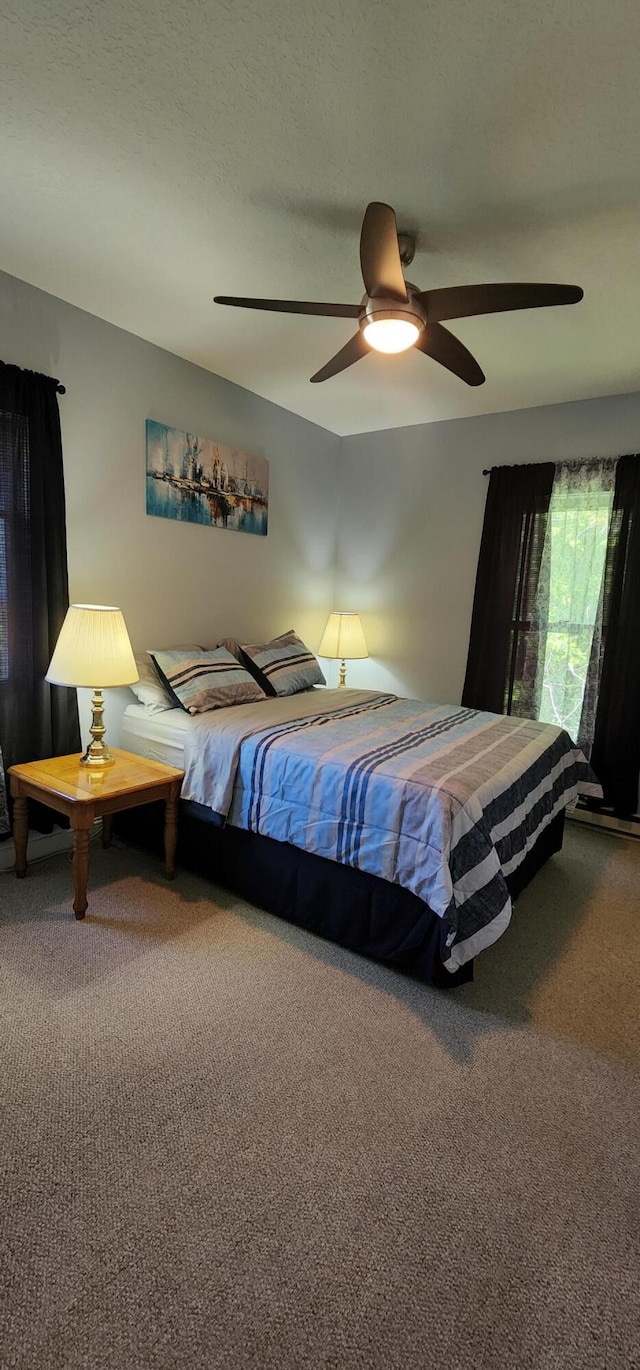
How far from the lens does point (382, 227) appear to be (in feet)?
5.21

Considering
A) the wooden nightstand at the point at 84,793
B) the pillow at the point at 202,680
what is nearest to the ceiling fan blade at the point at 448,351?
the pillow at the point at 202,680

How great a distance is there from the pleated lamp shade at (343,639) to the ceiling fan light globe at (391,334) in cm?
238

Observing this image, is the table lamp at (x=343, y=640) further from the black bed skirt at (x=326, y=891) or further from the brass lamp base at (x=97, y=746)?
the brass lamp base at (x=97, y=746)

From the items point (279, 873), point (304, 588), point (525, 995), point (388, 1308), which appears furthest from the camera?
point (304, 588)

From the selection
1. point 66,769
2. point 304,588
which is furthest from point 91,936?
point 304,588

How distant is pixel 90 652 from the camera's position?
2395mm

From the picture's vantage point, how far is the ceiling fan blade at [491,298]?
1.73 m

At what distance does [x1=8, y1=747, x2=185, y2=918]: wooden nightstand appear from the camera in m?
2.20

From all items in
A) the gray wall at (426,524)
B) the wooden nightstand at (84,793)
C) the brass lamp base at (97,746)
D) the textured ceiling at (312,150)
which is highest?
the textured ceiling at (312,150)

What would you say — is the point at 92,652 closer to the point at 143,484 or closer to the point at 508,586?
the point at 143,484

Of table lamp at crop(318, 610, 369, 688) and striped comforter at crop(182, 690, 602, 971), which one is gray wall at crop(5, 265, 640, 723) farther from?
striped comforter at crop(182, 690, 602, 971)

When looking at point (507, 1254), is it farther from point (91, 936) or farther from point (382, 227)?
point (382, 227)

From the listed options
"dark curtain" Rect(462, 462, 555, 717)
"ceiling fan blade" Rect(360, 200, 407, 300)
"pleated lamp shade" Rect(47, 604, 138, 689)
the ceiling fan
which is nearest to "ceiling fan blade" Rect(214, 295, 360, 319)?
the ceiling fan

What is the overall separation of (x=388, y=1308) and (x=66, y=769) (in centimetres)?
205
